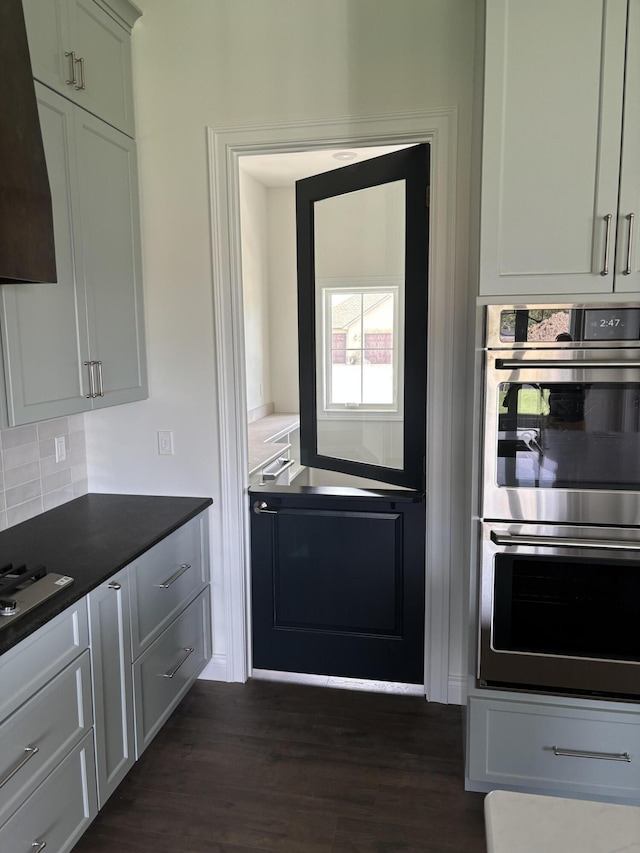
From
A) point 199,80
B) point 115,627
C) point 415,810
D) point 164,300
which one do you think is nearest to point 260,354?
point 164,300

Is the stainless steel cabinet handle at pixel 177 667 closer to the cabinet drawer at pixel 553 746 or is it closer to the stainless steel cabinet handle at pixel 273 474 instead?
the stainless steel cabinet handle at pixel 273 474

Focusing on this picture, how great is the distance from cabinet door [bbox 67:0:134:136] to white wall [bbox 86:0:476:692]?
0.10 metres

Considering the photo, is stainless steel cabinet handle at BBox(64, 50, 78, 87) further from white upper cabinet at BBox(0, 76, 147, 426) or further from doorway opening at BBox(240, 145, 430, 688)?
doorway opening at BBox(240, 145, 430, 688)

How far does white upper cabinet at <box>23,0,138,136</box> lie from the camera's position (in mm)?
1905

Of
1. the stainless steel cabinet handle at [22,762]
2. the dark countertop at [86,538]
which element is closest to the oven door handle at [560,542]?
the dark countertop at [86,538]

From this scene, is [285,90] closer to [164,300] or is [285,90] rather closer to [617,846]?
[164,300]

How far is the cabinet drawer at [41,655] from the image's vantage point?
4.79ft

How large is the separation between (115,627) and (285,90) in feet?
6.98

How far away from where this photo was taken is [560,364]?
6.07 ft

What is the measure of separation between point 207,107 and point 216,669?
248 centimetres

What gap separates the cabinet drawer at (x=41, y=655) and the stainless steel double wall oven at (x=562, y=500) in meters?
1.27

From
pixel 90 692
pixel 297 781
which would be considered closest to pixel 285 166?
pixel 90 692

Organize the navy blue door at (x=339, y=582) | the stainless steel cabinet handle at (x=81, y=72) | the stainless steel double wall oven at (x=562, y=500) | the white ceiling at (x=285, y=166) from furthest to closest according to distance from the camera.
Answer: the white ceiling at (x=285, y=166) → the navy blue door at (x=339, y=582) → the stainless steel cabinet handle at (x=81, y=72) → the stainless steel double wall oven at (x=562, y=500)

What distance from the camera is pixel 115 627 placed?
1.95 meters
